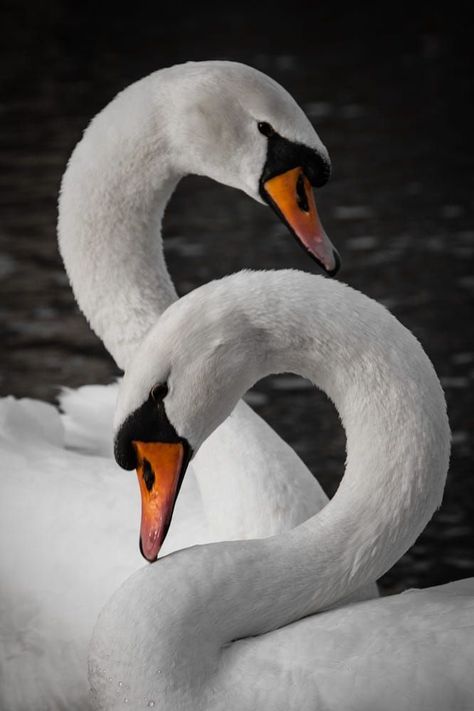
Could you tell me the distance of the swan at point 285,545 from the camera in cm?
303

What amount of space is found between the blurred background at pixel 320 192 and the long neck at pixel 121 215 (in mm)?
1334

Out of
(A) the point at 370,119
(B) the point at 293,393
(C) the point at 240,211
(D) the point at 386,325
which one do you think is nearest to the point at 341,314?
(D) the point at 386,325

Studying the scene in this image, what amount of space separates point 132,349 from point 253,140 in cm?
66

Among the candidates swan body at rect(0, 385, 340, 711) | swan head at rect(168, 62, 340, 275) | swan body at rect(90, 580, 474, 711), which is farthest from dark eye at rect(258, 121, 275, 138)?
swan body at rect(90, 580, 474, 711)

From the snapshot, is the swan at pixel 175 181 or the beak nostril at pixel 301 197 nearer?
the swan at pixel 175 181

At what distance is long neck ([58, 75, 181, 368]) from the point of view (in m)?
4.01

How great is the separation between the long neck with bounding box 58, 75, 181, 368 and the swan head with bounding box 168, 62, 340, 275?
0.09 metres

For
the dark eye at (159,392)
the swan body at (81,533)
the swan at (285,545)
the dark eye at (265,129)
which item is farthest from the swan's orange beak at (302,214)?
the dark eye at (159,392)

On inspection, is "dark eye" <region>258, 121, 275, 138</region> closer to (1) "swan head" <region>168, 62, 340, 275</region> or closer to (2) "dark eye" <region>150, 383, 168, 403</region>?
(1) "swan head" <region>168, 62, 340, 275</region>

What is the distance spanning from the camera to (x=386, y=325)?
3.12m

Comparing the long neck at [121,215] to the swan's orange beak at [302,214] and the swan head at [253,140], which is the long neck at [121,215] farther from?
the swan's orange beak at [302,214]

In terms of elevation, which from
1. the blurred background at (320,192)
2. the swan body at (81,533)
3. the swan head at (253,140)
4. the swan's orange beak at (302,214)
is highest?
the swan head at (253,140)

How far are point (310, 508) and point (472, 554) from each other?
136 centimetres

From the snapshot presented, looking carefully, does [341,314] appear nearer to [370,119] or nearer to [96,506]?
[96,506]
